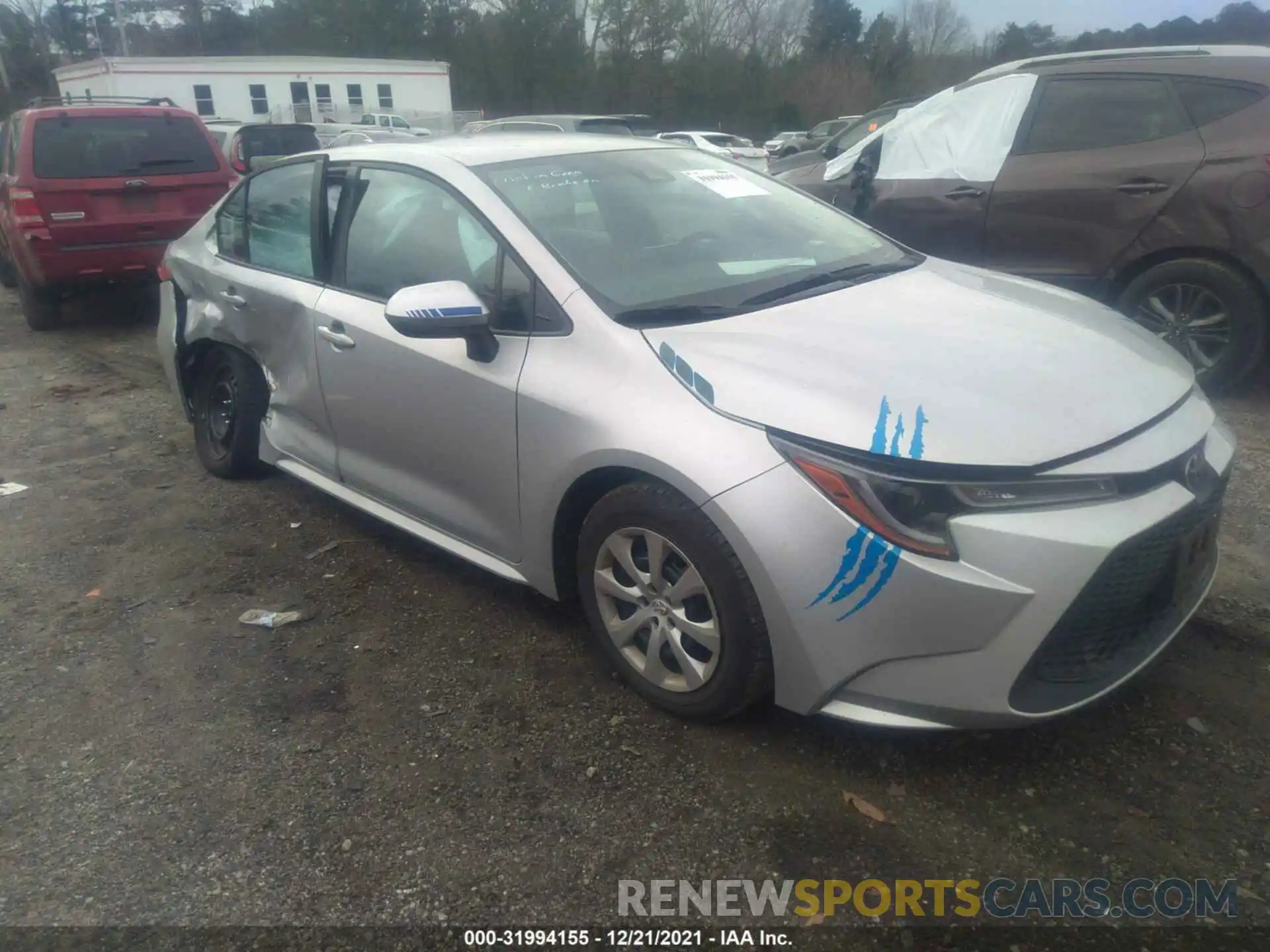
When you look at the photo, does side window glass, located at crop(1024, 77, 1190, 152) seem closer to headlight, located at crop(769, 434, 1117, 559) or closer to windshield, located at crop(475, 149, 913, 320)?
windshield, located at crop(475, 149, 913, 320)

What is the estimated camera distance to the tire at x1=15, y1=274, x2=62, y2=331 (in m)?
8.55

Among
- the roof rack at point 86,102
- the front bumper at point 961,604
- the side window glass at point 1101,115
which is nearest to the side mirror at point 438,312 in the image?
the front bumper at point 961,604

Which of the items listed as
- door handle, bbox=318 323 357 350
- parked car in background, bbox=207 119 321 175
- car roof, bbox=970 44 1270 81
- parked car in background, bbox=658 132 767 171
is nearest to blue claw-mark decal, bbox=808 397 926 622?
door handle, bbox=318 323 357 350

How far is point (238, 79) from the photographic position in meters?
44.6

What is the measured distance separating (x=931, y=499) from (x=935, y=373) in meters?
0.43

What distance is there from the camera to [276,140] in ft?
52.0

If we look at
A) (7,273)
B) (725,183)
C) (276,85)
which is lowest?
(276,85)

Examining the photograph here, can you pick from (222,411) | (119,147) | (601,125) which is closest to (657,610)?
(222,411)

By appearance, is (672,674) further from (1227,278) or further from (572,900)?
(1227,278)

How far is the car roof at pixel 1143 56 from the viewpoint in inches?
206

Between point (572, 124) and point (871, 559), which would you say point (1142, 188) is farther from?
point (572, 124)

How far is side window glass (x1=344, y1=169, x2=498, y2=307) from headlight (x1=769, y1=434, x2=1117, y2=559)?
1431mm

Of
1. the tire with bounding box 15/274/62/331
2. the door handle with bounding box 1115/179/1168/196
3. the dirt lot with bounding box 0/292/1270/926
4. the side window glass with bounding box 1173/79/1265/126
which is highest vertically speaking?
the side window glass with bounding box 1173/79/1265/126

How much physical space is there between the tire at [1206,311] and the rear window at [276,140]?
13.4m
